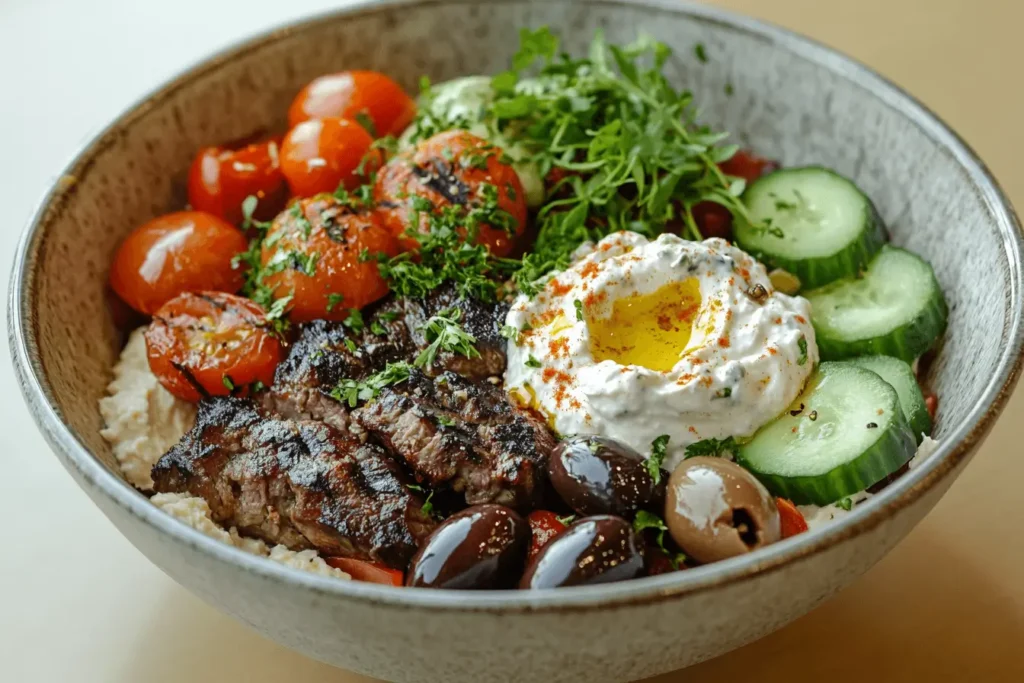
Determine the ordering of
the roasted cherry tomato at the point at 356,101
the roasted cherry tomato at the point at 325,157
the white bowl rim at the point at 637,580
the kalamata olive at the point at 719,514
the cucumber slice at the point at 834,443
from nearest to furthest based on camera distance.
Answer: the white bowl rim at the point at 637,580 < the kalamata olive at the point at 719,514 < the cucumber slice at the point at 834,443 < the roasted cherry tomato at the point at 325,157 < the roasted cherry tomato at the point at 356,101

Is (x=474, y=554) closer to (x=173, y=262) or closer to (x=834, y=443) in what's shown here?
(x=834, y=443)

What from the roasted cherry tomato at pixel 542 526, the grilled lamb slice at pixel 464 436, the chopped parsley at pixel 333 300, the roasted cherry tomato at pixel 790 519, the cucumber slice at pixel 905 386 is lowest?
the roasted cherry tomato at pixel 790 519

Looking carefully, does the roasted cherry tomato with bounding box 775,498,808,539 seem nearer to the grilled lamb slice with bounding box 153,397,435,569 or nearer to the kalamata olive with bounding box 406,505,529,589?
the kalamata olive with bounding box 406,505,529,589

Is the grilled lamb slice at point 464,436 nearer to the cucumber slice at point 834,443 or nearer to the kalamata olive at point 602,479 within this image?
the kalamata olive at point 602,479

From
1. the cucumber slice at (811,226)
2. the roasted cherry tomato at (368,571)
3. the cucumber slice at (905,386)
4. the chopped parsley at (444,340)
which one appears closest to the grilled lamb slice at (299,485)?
the roasted cherry tomato at (368,571)

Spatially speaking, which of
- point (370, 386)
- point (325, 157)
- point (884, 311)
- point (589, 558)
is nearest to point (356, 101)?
point (325, 157)

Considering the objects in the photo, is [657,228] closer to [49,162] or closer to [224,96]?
[224,96]

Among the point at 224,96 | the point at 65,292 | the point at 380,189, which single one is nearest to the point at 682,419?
the point at 380,189
